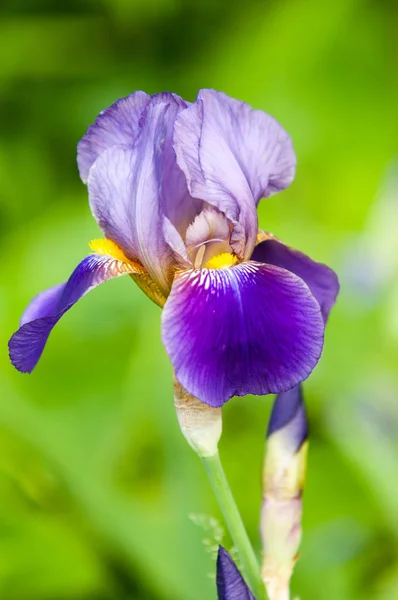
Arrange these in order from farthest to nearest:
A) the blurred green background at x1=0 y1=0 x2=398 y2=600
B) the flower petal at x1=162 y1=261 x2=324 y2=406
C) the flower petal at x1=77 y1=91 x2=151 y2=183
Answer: the blurred green background at x1=0 y1=0 x2=398 y2=600 < the flower petal at x1=77 y1=91 x2=151 y2=183 < the flower petal at x1=162 y1=261 x2=324 y2=406

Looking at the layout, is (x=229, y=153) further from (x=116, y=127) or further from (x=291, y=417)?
(x=291, y=417)

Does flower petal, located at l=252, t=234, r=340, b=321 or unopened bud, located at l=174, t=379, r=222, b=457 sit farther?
flower petal, located at l=252, t=234, r=340, b=321

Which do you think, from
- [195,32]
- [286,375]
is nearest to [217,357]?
[286,375]

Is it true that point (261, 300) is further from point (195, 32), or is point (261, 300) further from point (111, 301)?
point (195, 32)

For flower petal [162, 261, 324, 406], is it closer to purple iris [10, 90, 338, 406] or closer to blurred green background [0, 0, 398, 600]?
purple iris [10, 90, 338, 406]

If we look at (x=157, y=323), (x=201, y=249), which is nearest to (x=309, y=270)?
Answer: (x=201, y=249)

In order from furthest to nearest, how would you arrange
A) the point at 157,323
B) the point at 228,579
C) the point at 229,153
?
1. the point at 157,323
2. the point at 229,153
3. the point at 228,579

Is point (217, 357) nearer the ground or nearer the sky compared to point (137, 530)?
nearer the sky

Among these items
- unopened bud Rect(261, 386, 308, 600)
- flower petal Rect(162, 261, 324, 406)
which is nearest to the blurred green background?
unopened bud Rect(261, 386, 308, 600)
